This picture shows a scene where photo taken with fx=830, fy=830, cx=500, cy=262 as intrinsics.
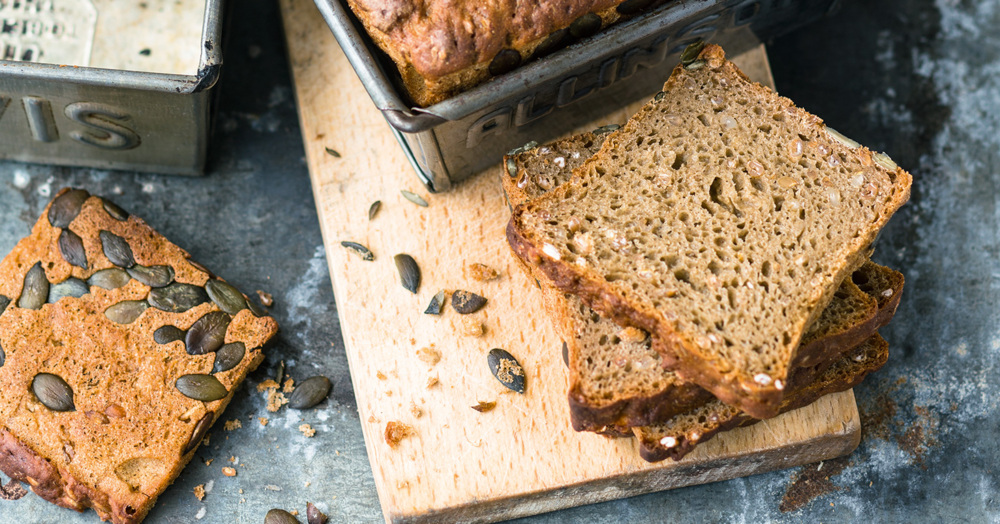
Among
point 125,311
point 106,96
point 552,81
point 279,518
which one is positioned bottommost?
point 279,518

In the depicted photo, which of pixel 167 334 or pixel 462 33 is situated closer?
Result: pixel 462 33

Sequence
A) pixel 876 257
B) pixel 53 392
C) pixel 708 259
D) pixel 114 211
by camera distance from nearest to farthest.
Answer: pixel 708 259
pixel 53 392
pixel 114 211
pixel 876 257

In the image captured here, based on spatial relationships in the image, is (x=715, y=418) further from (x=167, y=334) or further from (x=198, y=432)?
(x=167, y=334)

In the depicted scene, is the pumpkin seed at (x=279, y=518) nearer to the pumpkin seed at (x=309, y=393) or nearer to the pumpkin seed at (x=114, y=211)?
the pumpkin seed at (x=309, y=393)

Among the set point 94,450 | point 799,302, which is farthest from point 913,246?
point 94,450

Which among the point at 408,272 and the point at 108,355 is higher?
the point at 408,272

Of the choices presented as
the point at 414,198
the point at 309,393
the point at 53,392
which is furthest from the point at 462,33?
the point at 53,392

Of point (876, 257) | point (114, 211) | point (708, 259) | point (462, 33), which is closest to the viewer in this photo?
point (462, 33)
